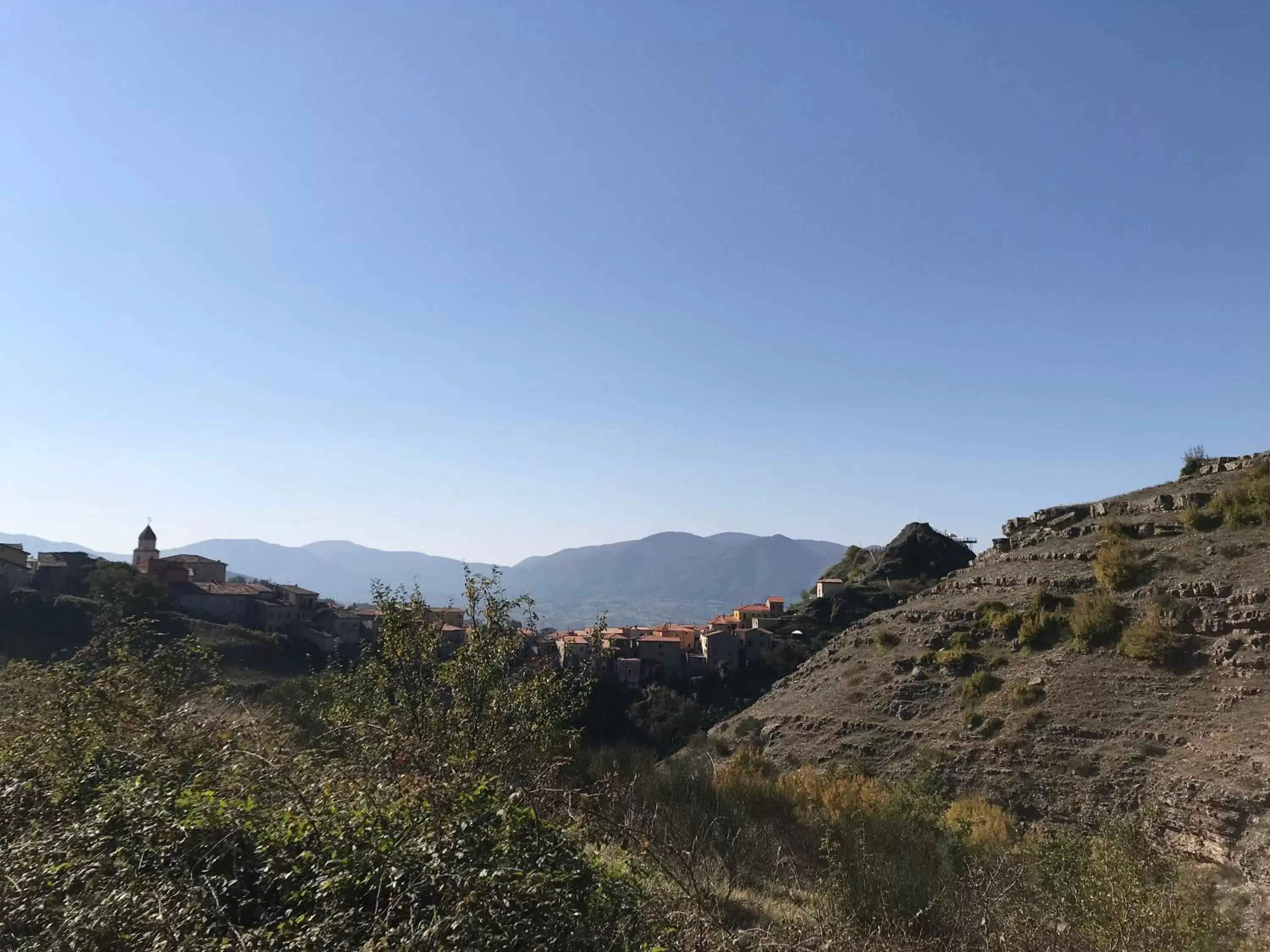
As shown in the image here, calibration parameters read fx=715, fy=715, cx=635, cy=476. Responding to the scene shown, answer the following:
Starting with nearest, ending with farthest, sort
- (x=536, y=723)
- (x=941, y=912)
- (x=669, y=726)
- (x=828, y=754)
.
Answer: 1. (x=941, y=912)
2. (x=536, y=723)
3. (x=828, y=754)
4. (x=669, y=726)

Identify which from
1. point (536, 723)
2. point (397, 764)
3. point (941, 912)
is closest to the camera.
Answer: point (397, 764)

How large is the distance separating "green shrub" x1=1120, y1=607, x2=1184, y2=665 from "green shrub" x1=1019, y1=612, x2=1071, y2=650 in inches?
93.5

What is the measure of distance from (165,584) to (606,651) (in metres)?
57.9

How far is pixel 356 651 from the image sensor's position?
61562 mm

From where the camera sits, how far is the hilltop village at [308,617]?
55.6 meters

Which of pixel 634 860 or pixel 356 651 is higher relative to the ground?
pixel 634 860

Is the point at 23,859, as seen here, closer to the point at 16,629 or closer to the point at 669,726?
the point at 669,726

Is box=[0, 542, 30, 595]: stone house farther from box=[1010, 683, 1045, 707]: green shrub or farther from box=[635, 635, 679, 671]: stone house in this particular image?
box=[1010, 683, 1045, 707]: green shrub

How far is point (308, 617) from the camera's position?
68062mm

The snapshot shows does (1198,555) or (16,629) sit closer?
(1198,555)

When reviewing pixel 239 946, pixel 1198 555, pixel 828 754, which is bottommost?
pixel 828 754

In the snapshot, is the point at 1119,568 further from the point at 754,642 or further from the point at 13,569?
the point at 13,569

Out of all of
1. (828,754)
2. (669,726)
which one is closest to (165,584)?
(669,726)

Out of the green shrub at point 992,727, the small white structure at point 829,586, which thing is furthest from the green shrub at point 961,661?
the small white structure at point 829,586
